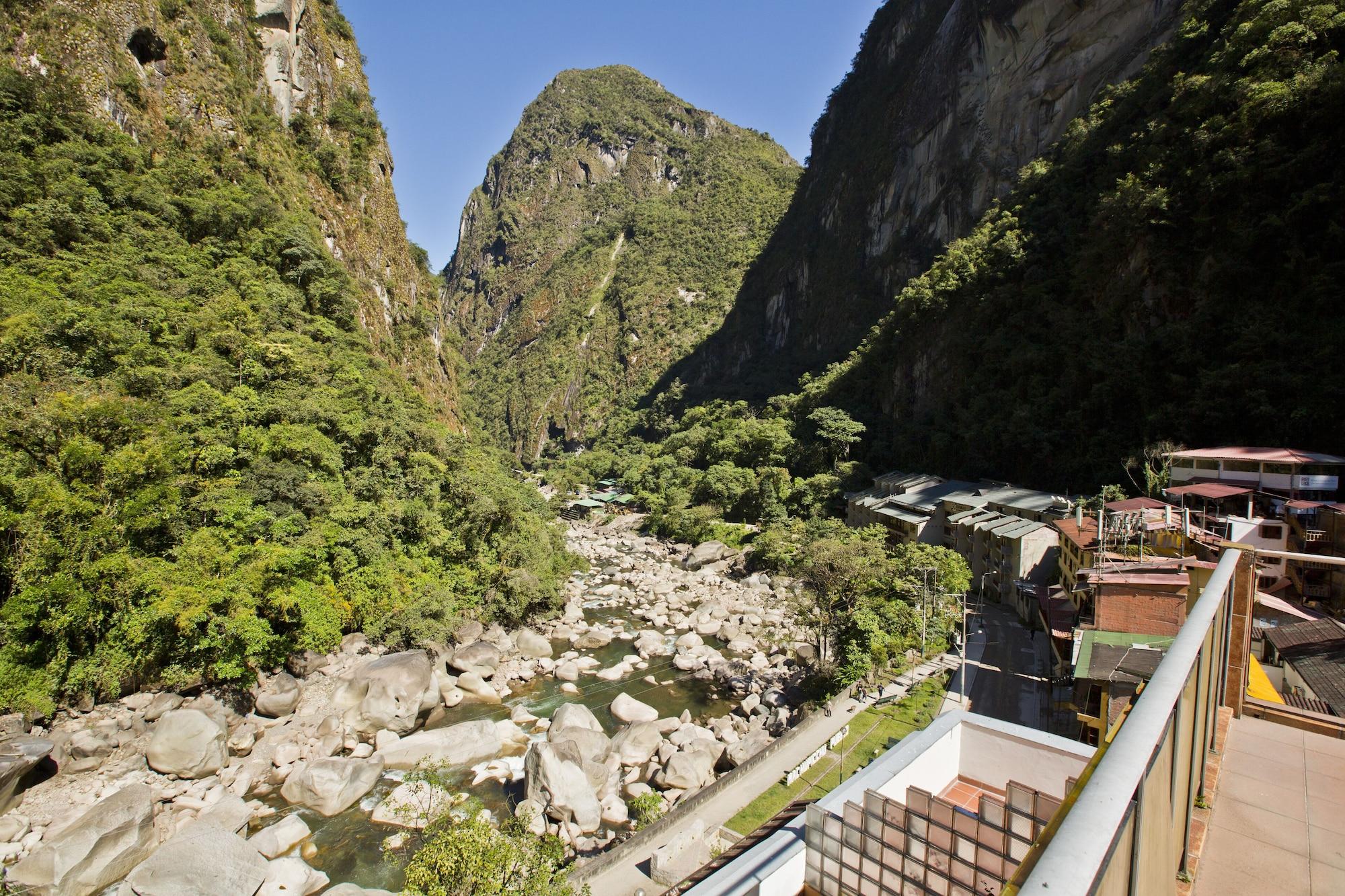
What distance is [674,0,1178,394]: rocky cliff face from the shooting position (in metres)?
42.0

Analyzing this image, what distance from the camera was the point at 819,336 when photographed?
242ft

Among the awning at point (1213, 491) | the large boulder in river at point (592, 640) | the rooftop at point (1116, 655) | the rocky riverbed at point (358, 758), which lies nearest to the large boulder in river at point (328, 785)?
the rocky riverbed at point (358, 758)

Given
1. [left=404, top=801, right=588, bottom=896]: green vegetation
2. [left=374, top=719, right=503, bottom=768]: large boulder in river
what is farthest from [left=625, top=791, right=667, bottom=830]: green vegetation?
[left=374, top=719, right=503, bottom=768]: large boulder in river

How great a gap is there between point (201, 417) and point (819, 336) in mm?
64645

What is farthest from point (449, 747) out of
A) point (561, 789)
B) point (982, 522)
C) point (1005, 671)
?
point (982, 522)

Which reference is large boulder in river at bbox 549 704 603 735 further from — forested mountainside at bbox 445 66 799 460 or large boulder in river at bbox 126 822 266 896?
forested mountainside at bbox 445 66 799 460

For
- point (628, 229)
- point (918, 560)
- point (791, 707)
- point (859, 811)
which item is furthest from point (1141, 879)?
point (628, 229)

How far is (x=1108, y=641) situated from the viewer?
548 inches

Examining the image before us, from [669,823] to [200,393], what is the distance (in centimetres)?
1787

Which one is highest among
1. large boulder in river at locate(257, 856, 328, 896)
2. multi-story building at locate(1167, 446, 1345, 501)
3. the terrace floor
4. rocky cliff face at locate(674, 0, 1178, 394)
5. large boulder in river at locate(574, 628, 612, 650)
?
rocky cliff face at locate(674, 0, 1178, 394)

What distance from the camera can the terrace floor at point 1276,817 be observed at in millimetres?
2846

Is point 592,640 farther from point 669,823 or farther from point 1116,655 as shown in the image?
point 1116,655

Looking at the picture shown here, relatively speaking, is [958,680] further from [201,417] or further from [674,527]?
[674,527]

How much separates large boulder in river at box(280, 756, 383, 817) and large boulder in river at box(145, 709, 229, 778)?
168cm
